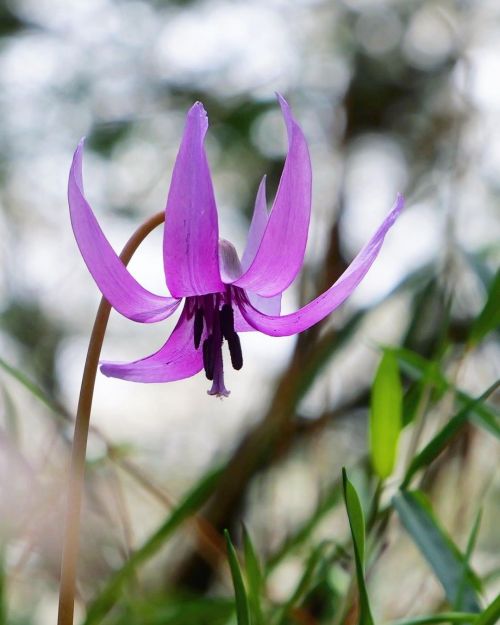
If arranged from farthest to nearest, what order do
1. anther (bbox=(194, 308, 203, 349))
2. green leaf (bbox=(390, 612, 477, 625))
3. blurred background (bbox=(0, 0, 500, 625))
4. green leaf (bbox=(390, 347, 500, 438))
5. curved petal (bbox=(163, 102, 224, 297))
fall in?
blurred background (bbox=(0, 0, 500, 625)) → green leaf (bbox=(390, 347, 500, 438)) → anther (bbox=(194, 308, 203, 349)) → green leaf (bbox=(390, 612, 477, 625)) → curved petal (bbox=(163, 102, 224, 297))

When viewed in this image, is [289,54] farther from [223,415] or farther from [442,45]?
[223,415]

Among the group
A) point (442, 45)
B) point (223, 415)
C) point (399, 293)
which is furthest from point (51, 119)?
point (223, 415)

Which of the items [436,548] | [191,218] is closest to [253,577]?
[436,548]

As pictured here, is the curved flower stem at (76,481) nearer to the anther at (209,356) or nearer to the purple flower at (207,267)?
the purple flower at (207,267)

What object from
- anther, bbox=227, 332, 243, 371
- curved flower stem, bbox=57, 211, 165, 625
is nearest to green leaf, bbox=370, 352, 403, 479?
anther, bbox=227, 332, 243, 371

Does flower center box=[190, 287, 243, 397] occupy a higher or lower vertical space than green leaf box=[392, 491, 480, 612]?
higher

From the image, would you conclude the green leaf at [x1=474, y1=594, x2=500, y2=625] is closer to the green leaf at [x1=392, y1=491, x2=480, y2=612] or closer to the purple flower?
the green leaf at [x1=392, y1=491, x2=480, y2=612]

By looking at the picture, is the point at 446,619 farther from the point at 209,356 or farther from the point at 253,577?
the point at 209,356

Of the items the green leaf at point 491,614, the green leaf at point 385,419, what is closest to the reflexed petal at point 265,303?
the green leaf at point 385,419
